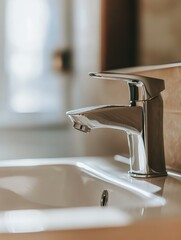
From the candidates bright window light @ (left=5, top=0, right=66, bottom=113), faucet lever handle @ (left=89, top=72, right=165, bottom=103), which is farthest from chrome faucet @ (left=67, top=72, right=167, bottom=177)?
bright window light @ (left=5, top=0, right=66, bottom=113)

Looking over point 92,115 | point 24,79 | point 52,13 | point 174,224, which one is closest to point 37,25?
point 52,13

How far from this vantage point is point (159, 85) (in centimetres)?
83

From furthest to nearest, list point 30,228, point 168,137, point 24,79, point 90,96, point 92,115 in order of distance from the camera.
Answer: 1. point 24,79
2. point 90,96
3. point 168,137
4. point 92,115
5. point 30,228

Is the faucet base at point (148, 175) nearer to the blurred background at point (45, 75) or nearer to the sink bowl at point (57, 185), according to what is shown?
the sink bowl at point (57, 185)

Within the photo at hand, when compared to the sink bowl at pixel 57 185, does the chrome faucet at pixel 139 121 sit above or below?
above

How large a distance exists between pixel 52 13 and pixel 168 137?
84 cm

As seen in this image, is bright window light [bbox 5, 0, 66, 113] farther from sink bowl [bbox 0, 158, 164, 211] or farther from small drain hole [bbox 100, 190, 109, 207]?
small drain hole [bbox 100, 190, 109, 207]

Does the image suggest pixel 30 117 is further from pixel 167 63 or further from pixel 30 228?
pixel 30 228

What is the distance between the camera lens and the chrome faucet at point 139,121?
0.81 meters

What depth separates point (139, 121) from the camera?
838mm

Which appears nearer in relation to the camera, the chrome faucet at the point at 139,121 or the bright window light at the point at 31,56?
the chrome faucet at the point at 139,121

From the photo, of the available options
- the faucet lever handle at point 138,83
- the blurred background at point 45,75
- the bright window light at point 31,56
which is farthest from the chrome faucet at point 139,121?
the bright window light at point 31,56

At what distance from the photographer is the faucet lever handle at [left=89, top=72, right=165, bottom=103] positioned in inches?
31.7

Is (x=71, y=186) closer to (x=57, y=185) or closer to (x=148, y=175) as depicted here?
(x=57, y=185)
